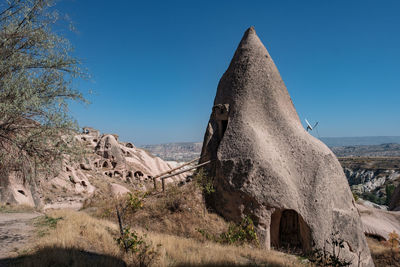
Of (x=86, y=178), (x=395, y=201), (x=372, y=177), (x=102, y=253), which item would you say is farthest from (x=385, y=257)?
(x=372, y=177)

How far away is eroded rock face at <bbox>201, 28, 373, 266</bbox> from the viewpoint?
23.5 ft

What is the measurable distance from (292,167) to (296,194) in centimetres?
88

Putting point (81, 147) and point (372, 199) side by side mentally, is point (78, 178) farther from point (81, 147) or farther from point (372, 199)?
point (372, 199)

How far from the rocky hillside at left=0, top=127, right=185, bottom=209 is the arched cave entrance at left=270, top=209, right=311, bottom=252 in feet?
14.9

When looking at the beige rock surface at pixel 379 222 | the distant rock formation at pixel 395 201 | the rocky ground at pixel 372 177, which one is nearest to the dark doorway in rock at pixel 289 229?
the beige rock surface at pixel 379 222

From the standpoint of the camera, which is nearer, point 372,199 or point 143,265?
point 143,265

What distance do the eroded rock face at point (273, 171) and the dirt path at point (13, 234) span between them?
482cm

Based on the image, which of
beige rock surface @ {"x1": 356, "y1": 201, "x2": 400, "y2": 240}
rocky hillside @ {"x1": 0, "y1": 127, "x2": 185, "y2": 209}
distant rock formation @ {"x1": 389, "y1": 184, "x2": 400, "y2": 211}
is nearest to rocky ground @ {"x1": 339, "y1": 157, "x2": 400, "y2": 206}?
distant rock formation @ {"x1": 389, "y1": 184, "x2": 400, "y2": 211}

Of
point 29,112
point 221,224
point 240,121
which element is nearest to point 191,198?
point 221,224

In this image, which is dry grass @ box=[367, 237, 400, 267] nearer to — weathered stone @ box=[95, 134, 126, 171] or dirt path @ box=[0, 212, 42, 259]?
dirt path @ box=[0, 212, 42, 259]

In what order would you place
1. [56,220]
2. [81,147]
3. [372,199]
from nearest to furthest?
[81,147] < [56,220] < [372,199]

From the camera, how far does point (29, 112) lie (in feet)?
17.9

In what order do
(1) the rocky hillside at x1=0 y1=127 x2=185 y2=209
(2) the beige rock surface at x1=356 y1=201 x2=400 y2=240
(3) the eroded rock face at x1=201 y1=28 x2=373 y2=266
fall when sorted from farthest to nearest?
1. (2) the beige rock surface at x1=356 y1=201 x2=400 y2=240
2. (1) the rocky hillside at x1=0 y1=127 x2=185 y2=209
3. (3) the eroded rock face at x1=201 y1=28 x2=373 y2=266

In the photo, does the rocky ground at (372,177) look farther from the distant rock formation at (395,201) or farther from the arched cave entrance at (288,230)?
the arched cave entrance at (288,230)
